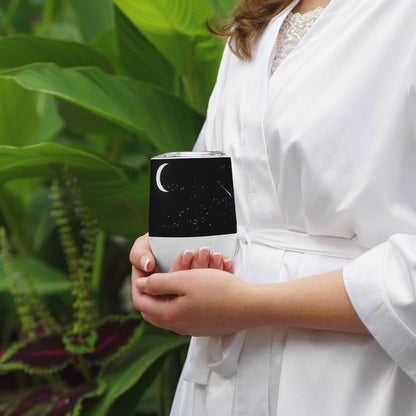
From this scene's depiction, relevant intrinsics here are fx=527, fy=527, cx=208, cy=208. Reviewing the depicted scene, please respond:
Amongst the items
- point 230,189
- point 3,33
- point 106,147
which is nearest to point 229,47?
point 230,189

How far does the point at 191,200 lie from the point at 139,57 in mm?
755

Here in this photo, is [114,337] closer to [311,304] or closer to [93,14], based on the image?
[311,304]

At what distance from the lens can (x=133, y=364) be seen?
1.02 metres

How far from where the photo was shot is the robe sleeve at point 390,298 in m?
0.47

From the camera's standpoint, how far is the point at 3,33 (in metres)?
1.77

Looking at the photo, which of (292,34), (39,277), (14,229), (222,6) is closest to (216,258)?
(292,34)

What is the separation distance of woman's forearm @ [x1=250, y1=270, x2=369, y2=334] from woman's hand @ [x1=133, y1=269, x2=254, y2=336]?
0.7 inches

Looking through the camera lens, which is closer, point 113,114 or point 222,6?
point 113,114

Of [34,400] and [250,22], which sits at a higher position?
[250,22]

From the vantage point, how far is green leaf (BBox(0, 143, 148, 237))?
0.82m

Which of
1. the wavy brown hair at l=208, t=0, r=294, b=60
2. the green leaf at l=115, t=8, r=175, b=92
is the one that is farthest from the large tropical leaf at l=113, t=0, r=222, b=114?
the wavy brown hair at l=208, t=0, r=294, b=60

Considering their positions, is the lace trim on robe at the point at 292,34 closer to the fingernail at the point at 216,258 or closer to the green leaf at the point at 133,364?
the fingernail at the point at 216,258

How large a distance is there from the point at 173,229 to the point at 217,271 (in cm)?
6

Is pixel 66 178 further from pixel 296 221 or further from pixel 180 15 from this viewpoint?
pixel 296 221
